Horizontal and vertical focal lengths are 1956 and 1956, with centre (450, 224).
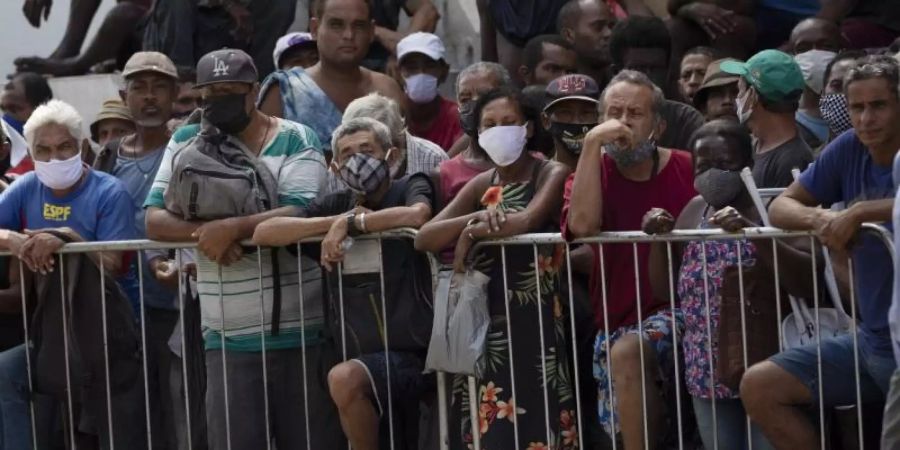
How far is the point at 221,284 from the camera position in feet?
27.5

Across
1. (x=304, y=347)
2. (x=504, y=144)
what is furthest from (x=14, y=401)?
(x=504, y=144)

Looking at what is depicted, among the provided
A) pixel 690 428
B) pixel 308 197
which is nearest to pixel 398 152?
A: pixel 308 197

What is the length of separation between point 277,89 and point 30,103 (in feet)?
9.30

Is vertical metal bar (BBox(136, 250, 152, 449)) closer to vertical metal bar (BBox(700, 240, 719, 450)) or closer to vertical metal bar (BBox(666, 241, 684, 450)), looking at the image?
vertical metal bar (BBox(666, 241, 684, 450))

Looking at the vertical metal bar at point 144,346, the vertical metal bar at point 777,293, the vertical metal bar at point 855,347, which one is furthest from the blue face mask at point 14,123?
the vertical metal bar at point 855,347

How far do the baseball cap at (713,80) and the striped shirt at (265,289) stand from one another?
204 centimetres

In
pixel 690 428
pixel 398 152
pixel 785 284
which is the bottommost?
pixel 690 428

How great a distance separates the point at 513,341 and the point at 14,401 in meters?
2.40

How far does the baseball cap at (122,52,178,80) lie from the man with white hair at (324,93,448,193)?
170 cm

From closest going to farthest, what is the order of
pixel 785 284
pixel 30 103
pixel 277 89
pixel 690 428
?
pixel 785 284 → pixel 690 428 → pixel 277 89 → pixel 30 103

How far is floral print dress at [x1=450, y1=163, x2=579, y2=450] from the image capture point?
802 cm

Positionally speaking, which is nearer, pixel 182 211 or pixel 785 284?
pixel 785 284

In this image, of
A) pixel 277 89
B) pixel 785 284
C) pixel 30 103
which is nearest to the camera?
pixel 785 284

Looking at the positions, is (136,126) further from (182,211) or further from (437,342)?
(437,342)
